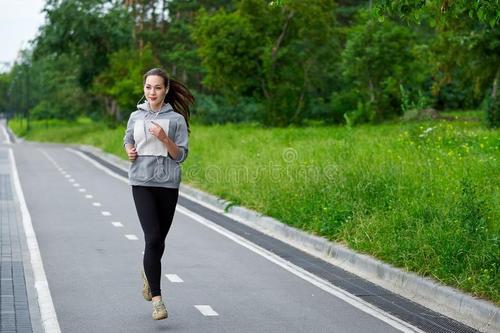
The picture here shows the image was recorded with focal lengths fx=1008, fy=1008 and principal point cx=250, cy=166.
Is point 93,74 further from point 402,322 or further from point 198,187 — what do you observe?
point 402,322

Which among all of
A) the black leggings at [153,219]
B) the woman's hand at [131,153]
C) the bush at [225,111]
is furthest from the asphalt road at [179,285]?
the bush at [225,111]

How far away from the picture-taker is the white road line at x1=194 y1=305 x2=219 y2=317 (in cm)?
846

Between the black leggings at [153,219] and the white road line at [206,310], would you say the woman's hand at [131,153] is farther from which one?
the white road line at [206,310]

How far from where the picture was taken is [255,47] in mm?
47312

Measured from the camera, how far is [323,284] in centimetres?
1009

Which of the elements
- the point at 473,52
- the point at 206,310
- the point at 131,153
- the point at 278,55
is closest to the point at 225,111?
the point at 278,55

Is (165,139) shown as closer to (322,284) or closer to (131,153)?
(131,153)

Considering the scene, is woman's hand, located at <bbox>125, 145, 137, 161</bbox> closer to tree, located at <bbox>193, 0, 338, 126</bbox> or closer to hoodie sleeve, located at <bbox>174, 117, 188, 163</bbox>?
hoodie sleeve, located at <bbox>174, 117, 188, 163</bbox>

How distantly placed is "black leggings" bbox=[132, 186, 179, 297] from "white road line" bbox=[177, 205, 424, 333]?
1925 millimetres

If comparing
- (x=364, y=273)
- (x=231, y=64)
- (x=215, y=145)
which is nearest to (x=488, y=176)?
(x=364, y=273)

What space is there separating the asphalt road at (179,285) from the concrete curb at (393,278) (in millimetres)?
753

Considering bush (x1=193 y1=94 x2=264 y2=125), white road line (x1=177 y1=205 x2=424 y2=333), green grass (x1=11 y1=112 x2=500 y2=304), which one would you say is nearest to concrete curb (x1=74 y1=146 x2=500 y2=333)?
green grass (x1=11 y1=112 x2=500 y2=304)

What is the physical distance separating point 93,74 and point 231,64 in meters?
20.9

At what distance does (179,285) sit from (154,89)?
2623 mm
